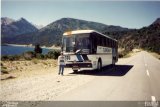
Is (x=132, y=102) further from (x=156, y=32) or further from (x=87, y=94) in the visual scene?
(x=156, y=32)

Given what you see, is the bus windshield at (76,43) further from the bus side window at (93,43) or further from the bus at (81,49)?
the bus side window at (93,43)

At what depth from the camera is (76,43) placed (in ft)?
59.6

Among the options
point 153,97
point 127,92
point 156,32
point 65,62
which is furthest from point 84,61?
point 156,32

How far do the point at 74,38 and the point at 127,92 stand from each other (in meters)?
9.08

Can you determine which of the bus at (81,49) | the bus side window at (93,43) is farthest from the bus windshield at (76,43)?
the bus side window at (93,43)

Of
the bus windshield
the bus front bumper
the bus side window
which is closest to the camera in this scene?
the bus front bumper

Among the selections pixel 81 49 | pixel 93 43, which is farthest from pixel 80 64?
pixel 93 43

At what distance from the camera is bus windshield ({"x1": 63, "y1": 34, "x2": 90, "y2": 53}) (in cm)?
1784

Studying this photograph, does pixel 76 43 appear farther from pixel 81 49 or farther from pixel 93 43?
pixel 93 43

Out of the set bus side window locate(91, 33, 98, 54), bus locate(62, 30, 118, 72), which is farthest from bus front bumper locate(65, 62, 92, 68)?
bus side window locate(91, 33, 98, 54)

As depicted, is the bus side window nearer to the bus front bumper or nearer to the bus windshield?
the bus windshield

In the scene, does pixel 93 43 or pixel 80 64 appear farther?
pixel 93 43

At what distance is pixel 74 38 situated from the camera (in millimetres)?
18359

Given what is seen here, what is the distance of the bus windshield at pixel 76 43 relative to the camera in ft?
58.5
